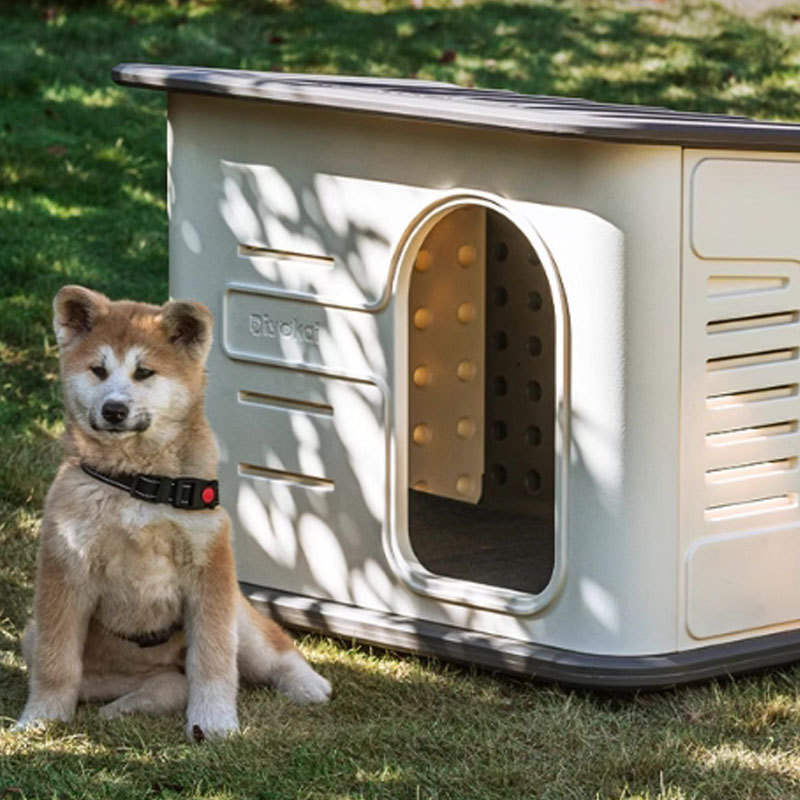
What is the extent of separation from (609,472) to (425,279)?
4.77ft

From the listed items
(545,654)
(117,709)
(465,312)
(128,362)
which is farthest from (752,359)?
(117,709)

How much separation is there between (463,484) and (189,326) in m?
1.91

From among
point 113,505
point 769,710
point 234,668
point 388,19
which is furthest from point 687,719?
point 388,19

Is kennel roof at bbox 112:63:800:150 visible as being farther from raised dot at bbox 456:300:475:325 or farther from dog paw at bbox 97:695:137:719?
dog paw at bbox 97:695:137:719

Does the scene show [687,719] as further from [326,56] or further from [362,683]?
[326,56]

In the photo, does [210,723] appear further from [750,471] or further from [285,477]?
[750,471]

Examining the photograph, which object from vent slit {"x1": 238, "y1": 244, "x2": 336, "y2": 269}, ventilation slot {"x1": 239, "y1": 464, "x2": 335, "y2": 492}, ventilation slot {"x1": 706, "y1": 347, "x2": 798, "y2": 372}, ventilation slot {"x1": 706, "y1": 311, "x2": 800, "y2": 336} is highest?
vent slit {"x1": 238, "y1": 244, "x2": 336, "y2": 269}

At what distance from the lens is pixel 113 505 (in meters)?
4.34

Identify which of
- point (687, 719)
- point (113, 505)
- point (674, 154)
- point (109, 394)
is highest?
point (674, 154)

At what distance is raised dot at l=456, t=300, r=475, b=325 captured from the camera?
5.90 meters

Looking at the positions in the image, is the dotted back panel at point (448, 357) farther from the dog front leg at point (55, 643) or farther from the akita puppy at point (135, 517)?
the dog front leg at point (55, 643)

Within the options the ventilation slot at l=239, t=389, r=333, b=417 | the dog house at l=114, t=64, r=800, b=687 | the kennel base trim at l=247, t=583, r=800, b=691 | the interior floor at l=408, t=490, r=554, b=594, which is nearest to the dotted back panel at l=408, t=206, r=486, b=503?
the interior floor at l=408, t=490, r=554, b=594

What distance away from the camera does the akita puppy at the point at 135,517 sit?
14.2 ft

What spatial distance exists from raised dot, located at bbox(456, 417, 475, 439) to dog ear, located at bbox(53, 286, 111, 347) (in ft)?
6.10
